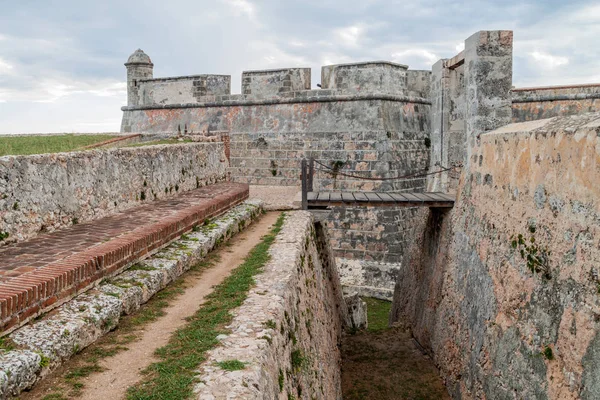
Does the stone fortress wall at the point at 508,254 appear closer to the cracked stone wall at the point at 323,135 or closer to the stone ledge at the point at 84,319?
the cracked stone wall at the point at 323,135

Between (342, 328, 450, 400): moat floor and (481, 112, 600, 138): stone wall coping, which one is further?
(342, 328, 450, 400): moat floor

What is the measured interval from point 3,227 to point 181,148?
459 cm

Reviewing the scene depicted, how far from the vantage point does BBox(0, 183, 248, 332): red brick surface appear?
359 cm

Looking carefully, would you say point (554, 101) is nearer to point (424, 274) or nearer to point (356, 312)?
→ point (424, 274)

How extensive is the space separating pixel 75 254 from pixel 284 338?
1.95 meters

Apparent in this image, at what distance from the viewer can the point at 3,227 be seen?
462 centimetres

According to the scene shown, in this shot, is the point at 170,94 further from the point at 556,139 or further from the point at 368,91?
the point at 556,139

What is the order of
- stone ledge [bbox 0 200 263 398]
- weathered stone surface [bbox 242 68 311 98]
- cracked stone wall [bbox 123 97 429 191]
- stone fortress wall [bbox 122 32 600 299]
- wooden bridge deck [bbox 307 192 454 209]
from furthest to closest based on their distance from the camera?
1. weathered stone surface [bbox 242 68 311 98]
2. cracked stone wall [bbox 123 97 429 191]
3. stone fortress wall [bbox 122 32 600 299]
4. wooden bridge deck [bbox 307 192 454 209]
5. stone ledge [bbox 0 200 263 398]

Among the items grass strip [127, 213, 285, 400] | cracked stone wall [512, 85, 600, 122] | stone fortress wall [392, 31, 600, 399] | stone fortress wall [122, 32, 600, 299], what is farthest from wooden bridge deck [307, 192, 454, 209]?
cracked stone wall [512, 85, 600, 122]

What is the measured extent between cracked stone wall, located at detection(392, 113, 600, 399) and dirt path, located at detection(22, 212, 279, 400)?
331 cm

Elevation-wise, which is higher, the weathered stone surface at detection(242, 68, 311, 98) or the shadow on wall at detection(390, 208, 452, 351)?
the weathered stone surface at detection(242, 68, 311, 98)

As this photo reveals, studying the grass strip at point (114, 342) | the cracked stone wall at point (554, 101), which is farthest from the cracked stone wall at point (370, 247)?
the grass strip at point (114, 342)

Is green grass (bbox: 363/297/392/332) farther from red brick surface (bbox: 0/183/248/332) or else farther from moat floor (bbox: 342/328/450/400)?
red brick surface (bbox: 0/183/248/332)

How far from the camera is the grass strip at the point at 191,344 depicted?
3.17m
